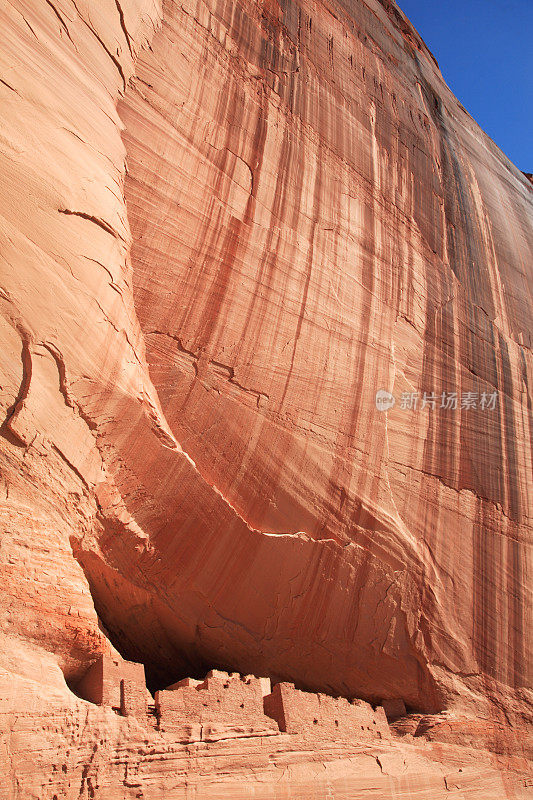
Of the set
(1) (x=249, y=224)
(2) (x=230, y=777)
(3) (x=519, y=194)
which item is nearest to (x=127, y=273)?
(1) (x=249, y=224)

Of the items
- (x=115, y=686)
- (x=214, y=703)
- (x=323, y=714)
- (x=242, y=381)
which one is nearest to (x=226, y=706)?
(x=214, y=703)

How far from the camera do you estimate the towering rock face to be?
5.24m

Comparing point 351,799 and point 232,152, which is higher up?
point 232,152

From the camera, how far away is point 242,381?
22.6ft

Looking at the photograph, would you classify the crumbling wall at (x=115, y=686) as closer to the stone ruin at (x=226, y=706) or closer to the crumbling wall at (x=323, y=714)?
the stone ruin at (x=226, y=706)

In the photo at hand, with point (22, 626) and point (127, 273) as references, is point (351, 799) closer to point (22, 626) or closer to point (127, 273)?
point (22, 626)

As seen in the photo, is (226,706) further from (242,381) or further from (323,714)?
(242,381)

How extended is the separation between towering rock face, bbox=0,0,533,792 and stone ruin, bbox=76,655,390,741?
32 cm

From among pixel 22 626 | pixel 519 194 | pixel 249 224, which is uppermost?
pixel 519 194

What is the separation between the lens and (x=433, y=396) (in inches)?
341

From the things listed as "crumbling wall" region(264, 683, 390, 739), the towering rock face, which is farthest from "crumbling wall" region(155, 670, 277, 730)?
the towering rock face

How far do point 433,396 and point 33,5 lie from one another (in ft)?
19.9

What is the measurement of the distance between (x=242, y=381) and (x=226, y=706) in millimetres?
3028

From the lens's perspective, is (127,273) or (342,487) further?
(342,487)
